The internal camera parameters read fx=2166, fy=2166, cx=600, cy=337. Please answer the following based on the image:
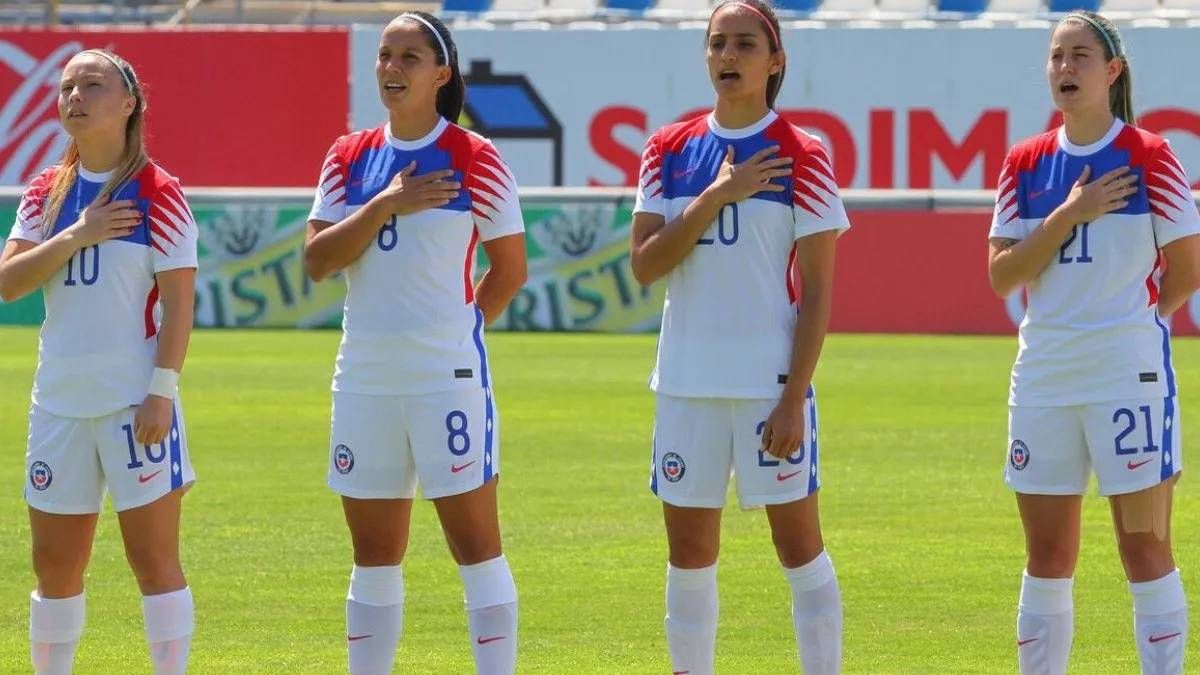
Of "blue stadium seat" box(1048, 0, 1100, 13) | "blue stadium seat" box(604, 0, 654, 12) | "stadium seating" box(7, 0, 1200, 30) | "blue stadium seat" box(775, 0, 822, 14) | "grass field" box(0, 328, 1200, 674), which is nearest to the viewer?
"grass field" box(0, 328, 1200, 674)

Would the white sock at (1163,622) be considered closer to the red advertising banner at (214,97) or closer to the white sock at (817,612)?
the white sock at (817,612)

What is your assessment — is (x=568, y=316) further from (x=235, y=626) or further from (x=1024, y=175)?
(x=1024, y=175)

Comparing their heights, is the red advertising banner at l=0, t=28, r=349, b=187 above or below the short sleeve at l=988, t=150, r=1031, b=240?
above

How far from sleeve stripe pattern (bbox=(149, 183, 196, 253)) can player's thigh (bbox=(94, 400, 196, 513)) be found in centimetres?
45

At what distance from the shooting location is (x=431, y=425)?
19.2 feet

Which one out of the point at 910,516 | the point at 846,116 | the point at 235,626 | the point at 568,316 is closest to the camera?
the point at 235,626

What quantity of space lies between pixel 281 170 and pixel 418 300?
2926cm

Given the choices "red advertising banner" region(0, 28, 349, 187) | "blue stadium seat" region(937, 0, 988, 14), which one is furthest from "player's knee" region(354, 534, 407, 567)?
"blue stadium seat" region(937, 0, 988, 14)

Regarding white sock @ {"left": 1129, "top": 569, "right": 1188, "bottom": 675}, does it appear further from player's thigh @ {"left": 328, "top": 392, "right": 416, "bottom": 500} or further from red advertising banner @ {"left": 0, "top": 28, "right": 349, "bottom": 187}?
red advertising banner @ {"left": 0, "top": 28, "right": 349, "bottom": 187}

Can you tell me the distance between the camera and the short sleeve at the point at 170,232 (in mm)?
5816

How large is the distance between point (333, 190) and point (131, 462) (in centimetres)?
92

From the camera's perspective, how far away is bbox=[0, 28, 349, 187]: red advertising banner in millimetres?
34000

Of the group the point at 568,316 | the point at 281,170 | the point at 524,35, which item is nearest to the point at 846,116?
the point at 524,35

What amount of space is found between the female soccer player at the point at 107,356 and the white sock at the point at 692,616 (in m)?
1.34
